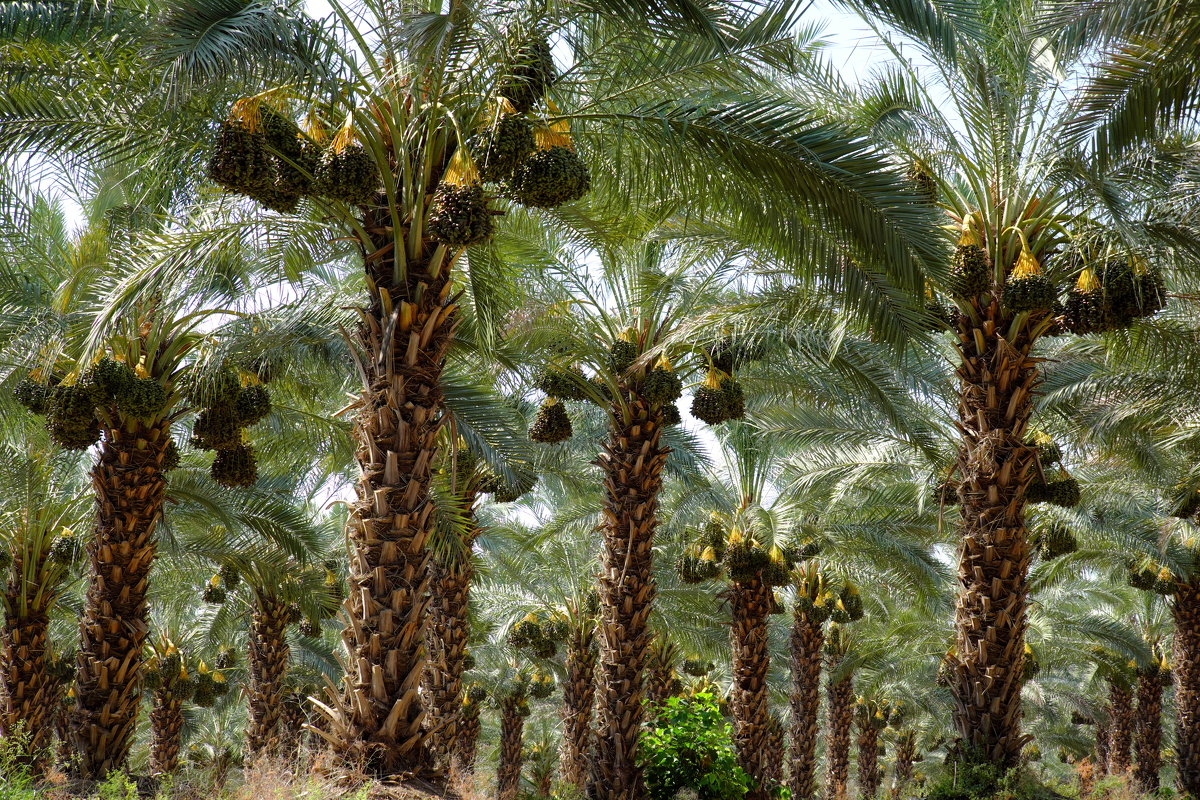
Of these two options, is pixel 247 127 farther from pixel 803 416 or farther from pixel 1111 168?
pixel 803 416

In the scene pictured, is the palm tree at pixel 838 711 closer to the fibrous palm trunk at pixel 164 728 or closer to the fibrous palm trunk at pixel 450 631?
the fibrous palm trunk at pixel 450 631

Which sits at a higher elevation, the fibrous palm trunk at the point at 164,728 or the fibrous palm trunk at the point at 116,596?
the fibrous palm trunk at the point at 116,596

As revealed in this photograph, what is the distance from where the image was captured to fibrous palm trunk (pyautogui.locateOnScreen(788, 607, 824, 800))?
65.6 feet

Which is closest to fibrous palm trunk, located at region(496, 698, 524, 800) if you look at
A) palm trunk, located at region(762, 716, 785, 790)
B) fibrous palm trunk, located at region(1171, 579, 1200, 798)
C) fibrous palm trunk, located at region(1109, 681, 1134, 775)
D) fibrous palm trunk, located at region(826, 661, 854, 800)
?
palm trunk, located at region(762, 716, 785, 790)

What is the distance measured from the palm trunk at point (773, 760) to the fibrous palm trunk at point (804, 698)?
0.39 metres

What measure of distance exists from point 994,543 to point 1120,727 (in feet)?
70.7

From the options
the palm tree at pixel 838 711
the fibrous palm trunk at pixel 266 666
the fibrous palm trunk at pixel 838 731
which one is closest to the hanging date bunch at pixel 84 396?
the fibrous palm trunk at pixel 266 666

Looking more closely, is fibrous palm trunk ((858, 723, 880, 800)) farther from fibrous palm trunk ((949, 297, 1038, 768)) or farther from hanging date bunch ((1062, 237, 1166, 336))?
hanging date bunch ((1062, 237, 1166, 336))

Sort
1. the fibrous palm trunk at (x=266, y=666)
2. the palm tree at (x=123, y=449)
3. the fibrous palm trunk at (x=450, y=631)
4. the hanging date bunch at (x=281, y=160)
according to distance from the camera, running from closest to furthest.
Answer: the hanging date bunch at (x=281, y=160), the palm tree at (x=123, y=449), the fibrous palm trunk at (x=450, y=631), the fibrous palm trunk at (x=266, y=666)

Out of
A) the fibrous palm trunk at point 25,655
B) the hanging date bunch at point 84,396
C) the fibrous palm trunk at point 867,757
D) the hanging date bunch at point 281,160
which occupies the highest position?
the hanging date bunch at point 281,160

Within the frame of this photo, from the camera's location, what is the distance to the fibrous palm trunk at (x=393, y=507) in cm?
670

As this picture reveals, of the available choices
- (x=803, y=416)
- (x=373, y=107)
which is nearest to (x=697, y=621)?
(x=803, y=416)

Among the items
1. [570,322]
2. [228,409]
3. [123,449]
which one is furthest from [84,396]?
[570,322]

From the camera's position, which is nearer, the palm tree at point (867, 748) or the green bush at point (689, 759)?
the green bush at point (689, 759)
